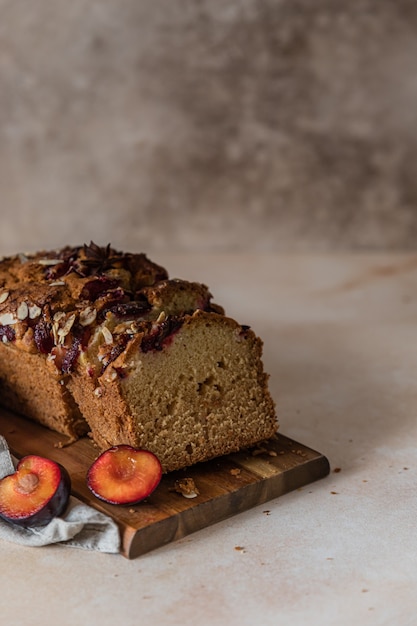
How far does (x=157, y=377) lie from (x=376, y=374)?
1276 mm

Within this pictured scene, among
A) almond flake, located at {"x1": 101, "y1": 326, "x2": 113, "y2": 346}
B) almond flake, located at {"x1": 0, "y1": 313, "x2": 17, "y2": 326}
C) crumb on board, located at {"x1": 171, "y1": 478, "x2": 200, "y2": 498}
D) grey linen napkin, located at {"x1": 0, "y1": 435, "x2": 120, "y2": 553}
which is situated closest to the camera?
grey linen napkin, located at {"x1": 0, "y1": 435, "x2": 120, "y2": 553}

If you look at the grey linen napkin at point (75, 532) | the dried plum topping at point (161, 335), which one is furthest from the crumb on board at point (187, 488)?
the dried plum topping at point (161, 335)

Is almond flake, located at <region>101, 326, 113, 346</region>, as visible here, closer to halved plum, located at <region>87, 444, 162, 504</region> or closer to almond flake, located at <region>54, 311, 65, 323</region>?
almond flake, located at <region>54, 311, 65, 323</region>

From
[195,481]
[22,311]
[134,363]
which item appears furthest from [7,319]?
[195,481]

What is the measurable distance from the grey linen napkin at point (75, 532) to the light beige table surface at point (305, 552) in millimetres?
24

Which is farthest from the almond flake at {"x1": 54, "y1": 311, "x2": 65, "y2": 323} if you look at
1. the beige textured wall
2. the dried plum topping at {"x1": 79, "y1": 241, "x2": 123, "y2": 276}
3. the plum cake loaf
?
the beige textured wall

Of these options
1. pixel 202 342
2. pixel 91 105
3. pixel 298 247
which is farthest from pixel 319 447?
pixel 91 105

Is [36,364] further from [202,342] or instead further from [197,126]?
[197,126]

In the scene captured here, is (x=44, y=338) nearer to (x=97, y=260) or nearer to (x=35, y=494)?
(x=97, y=260)

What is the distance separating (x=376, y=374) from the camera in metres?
3.48

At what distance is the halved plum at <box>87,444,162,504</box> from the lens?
2.31 m

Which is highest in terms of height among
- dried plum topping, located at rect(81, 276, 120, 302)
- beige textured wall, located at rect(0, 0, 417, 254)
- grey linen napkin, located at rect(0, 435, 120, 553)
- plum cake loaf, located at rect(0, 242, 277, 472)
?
beige textured wall, located at rect(0, 0, 417, 254)

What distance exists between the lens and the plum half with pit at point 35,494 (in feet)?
7.38

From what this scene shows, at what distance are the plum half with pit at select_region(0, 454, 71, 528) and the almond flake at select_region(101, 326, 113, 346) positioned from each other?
390mm
